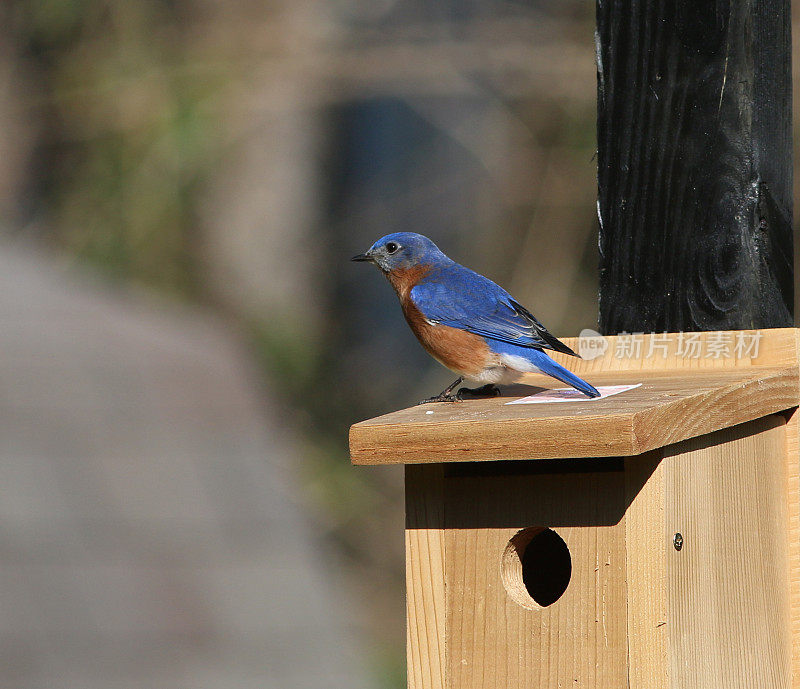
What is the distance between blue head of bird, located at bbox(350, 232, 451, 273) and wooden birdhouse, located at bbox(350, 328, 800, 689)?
0.80 m

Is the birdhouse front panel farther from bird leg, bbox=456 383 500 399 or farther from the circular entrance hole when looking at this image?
bird leg, bbox=456 383 500 399

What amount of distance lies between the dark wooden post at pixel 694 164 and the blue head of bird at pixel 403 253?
1.92 ft

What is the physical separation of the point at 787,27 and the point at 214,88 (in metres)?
4.81

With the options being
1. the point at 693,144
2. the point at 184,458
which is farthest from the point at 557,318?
the point at 693,144

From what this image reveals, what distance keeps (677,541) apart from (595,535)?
0.50ft

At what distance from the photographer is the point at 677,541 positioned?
2115mm

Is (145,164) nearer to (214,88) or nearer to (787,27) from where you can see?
(214,88)

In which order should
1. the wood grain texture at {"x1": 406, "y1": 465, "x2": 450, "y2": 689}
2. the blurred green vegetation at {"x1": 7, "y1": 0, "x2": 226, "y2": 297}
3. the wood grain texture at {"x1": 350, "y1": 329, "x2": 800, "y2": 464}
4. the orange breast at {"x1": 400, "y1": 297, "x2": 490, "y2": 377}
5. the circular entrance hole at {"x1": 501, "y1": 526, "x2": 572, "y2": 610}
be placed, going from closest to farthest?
the wood grain texture at {"x1": 350, "y1": 329, "x2": 800, "y2": 464}
the wood grain texture at {"x1": 406, "y1": 465, "x2": 450, "y2": 689}
the circular entrance hole at {"x1": 501, "y1": 526, "x2": 572, "y2": 610}
the orange breast at {"x1": 400, "y1": 297, "x2": 490, "y2": 377}
the blurred green vegetation at {"x1": 7, "y1": 0, "x2": 226, "y2": 297}

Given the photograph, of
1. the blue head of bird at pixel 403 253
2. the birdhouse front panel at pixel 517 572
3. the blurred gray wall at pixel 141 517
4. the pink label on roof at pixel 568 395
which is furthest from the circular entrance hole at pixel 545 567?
the blurred gray wall at pixel 141 517

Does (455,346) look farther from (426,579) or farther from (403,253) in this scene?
(426,579)

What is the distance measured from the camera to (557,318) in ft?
21.1

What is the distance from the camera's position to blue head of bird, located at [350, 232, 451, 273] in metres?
3.25

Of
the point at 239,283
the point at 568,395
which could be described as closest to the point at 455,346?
the point at 568,395

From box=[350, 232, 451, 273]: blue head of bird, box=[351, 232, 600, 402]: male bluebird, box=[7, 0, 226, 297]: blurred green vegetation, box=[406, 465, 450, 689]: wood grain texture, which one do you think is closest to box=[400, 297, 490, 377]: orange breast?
box=[351, 232, 600, 402]: male bluebird
